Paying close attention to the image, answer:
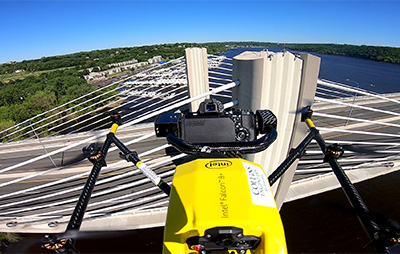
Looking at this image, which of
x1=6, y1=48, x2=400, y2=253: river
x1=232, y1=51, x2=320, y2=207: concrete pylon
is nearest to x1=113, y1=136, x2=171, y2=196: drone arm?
x1=232, y1=51, x2=320, y2=207: concrete pylon

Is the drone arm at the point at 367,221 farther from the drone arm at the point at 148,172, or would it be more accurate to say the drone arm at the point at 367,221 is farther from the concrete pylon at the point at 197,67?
the concrete pylon at the point at 197,67

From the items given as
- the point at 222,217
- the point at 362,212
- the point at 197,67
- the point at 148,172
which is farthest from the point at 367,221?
the point at 197,67

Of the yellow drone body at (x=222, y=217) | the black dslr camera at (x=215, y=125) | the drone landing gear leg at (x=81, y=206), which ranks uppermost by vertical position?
the black dslr camera at (x=215, y=125)

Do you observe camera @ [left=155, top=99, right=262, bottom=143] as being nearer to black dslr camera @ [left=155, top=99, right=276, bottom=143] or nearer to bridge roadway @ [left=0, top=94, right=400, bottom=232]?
black dslr camera @ [left=155, top=99, right=276, bottom=143]

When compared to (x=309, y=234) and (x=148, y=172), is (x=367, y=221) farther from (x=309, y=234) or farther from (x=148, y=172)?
(x=309, y=234)

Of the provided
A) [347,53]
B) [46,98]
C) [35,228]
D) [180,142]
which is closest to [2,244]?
[35,228]

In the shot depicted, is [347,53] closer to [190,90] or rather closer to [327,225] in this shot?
[327,225]

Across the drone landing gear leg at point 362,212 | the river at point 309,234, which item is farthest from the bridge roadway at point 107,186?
the drone landing gear leg at point 362,212
